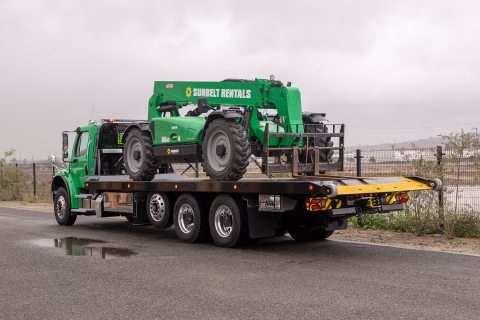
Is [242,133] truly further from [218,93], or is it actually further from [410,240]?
[410,240]

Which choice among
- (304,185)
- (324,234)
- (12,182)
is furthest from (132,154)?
(12,182)

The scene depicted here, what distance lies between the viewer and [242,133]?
11.4 m

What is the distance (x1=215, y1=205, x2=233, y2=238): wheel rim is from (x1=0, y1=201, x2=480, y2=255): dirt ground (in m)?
2.71

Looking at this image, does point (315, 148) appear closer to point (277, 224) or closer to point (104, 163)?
point (277, 224)

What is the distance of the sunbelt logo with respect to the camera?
1231 centimetres

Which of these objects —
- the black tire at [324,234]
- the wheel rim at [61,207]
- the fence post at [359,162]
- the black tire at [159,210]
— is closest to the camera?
the black tire at [324,234]

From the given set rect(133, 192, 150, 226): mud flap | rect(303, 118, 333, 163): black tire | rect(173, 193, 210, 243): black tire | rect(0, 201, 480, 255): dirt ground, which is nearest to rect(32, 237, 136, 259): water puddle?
rect(133, 192, 150, 226): mud flap

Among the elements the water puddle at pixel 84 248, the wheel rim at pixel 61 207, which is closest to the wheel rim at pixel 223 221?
the water puddle at pixel 84 248

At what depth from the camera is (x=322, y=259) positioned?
10.3 m

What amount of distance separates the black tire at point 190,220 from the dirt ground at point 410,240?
2.88m

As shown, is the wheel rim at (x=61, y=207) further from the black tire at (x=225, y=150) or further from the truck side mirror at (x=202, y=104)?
the black tire at (x=225, y=150)

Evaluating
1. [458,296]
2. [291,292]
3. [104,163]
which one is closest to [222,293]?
[291,292]

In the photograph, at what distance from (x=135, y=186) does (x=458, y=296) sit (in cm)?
792

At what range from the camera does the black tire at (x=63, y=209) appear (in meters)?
16.4
